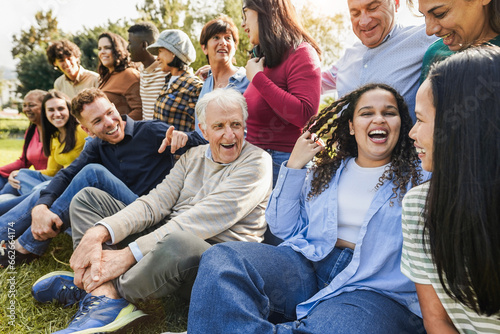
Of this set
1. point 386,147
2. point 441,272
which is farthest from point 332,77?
point 441,272

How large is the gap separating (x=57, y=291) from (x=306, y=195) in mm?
1911

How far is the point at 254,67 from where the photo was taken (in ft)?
10.4

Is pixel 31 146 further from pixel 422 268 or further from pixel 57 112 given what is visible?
pixel 422 268

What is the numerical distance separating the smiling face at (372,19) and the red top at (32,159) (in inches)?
166

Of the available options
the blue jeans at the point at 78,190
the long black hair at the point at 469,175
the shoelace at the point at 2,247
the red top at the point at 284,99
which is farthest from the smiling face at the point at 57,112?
the long black hair at the point at 469,175

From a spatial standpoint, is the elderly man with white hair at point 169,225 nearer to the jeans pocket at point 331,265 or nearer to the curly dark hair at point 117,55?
the jeans pocket at point 331,265

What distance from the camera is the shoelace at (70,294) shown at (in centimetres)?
290

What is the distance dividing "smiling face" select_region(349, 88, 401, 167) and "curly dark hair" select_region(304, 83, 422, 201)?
0.05m

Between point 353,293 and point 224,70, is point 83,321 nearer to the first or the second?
point 353,293

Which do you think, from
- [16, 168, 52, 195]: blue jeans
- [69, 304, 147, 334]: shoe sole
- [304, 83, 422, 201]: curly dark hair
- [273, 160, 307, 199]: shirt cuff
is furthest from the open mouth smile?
[16, 168, 52, 195]: blue jeans

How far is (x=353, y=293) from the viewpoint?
1996 millimetres

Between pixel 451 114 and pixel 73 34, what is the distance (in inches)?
1001

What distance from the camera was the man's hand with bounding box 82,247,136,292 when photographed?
7.97ft

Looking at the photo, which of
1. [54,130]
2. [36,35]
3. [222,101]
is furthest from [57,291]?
[36,35]
